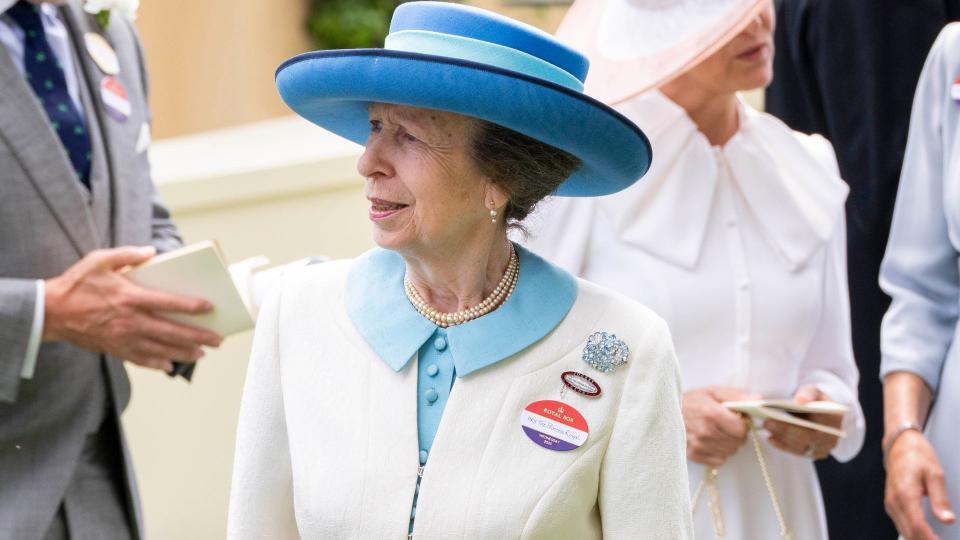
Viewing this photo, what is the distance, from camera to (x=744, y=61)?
350cm

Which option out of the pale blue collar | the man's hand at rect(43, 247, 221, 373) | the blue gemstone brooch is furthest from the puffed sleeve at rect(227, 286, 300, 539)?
the man's hand at rect(43, 247, 221, 373)

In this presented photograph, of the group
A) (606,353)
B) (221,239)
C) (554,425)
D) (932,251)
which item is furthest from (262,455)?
(221,239)

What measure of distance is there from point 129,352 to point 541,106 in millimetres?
1477

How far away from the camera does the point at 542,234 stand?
136 inches

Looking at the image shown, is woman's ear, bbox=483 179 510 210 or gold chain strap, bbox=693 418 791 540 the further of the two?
gold chain strap, bbox=693 418 791 540

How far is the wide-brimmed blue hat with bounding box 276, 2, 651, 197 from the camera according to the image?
2.38 m

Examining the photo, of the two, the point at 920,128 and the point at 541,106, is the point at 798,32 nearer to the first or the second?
the point at 920,128

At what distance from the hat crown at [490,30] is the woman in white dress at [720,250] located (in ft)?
2.82

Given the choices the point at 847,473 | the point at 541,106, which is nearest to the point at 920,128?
the point at 541,106

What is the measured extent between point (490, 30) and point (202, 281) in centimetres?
127

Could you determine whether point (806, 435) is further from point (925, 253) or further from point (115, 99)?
point (115, 99)

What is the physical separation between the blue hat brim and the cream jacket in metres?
0.31

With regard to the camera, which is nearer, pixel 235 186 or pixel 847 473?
pixel 847 473

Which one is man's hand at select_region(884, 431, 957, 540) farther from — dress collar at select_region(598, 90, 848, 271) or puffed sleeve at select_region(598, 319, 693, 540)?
puffed sleeve at select_region(598, 319, 693, 540)
